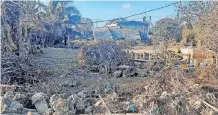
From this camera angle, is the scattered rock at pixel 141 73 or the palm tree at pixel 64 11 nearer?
the scattered rock at pixel 141 73

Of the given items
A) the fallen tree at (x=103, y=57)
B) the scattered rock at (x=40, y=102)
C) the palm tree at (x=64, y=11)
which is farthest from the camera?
the palm tree at (x=64, y=11)

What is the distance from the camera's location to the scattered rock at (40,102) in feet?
24.9

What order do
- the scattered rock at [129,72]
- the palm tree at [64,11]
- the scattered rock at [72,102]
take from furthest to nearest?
the palm tree at [64,11] < the scattered rock at [129,72] < the scattered rock at [72,102]

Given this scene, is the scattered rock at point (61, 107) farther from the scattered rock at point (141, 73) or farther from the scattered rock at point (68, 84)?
the scattered rock at point (141, 73)

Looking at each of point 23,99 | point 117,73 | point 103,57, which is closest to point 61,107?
point 23,99

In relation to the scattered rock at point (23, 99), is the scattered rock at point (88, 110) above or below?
below

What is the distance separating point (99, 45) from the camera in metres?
14.2

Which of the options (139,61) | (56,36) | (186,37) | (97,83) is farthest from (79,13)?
(97,83)

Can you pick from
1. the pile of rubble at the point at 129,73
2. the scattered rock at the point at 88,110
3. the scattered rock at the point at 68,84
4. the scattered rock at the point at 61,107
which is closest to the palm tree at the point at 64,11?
the pile of rubble at the point at 129,73

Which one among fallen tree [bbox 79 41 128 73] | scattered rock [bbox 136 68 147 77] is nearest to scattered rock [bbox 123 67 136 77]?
scattered rock [bbox 136 68 147 77]

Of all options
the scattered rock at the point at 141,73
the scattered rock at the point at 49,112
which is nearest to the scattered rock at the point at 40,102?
the scattered rock at the point at 49,112

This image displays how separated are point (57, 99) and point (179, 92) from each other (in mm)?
2976

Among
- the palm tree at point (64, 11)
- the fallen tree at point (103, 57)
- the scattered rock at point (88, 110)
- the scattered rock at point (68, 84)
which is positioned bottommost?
the scattered rock at point (88, 110)

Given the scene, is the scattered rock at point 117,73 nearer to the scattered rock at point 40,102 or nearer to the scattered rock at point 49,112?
the scattered rock at point 40,102
